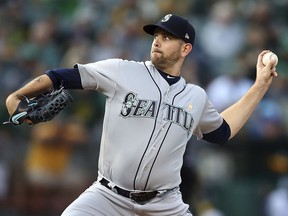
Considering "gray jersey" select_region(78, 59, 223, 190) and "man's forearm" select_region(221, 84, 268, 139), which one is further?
"man's forearm" select_region(221, 84, 268, 139)

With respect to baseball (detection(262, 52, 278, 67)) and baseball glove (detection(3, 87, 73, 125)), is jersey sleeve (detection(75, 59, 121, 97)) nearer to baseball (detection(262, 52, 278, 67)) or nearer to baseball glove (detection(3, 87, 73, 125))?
baseball glove (detection(3, 87, 73, 125))

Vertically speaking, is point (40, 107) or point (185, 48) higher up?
point (185, 48)

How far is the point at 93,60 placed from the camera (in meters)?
12.1

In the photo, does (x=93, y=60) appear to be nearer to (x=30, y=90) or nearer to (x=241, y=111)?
(x=241, y=111)

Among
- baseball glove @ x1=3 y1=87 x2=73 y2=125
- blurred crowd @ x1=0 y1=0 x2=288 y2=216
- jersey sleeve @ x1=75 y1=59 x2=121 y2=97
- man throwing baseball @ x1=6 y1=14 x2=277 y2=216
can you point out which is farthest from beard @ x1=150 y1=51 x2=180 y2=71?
blurred crowd @ x1=0 y1=0 x2=288 y2=216

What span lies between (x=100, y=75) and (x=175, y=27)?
0.71 metres

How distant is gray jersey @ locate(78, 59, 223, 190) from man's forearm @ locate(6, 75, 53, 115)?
0.29m

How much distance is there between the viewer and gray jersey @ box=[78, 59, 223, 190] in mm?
5824

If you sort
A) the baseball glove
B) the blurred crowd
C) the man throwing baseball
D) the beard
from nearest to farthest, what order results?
the baseball glove < the man throwing baseball < the beard < the blurred crowd

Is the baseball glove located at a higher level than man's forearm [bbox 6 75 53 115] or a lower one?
lower

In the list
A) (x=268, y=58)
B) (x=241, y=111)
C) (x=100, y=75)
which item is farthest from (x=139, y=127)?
(x=268, y=58)

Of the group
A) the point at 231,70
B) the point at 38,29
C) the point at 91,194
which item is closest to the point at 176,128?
the point at 91,194

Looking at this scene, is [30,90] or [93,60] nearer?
[30,90]

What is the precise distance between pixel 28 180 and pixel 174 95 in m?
4.95
